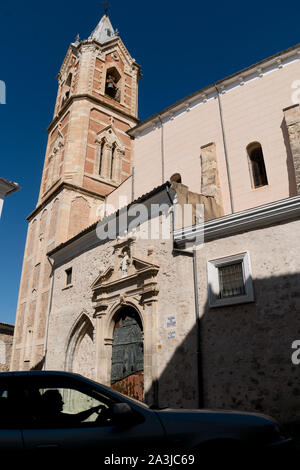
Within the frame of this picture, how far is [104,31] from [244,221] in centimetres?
2853

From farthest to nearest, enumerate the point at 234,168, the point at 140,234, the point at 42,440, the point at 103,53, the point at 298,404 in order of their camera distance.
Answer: the point at 103,53 < the point at 234,168 < the point at 140,234 < the point at 298,404 < the point at 42,440

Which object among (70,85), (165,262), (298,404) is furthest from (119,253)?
(70,85)

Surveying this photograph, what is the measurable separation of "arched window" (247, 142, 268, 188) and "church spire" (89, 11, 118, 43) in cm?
2055

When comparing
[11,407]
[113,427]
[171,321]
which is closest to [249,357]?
[171,321]

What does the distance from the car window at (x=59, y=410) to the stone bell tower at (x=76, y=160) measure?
13089mm

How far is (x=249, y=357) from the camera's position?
25.2 ft

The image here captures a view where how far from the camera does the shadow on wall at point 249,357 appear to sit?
716 cm

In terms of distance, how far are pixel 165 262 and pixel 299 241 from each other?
374 cm

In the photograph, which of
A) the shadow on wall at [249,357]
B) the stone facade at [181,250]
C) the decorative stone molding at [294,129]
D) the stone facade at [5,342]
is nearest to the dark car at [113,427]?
the shadow on wall at [249,357]

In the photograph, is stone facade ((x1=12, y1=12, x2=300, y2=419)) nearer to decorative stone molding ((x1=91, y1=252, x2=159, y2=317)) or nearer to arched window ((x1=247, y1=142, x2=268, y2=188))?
decorative stone molding ((x1=91, y1=252, x2=159, y2=317))

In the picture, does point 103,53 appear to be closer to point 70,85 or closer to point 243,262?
point 70,85

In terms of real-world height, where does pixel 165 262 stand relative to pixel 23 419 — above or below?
above

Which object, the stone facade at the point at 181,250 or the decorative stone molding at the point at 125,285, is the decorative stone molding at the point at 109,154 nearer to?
the stone facade at the point at 181,250
